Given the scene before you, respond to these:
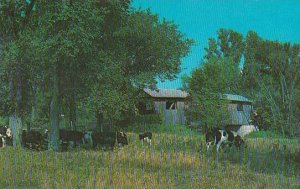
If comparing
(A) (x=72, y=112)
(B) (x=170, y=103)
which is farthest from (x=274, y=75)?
(B) (x=170, y=103)

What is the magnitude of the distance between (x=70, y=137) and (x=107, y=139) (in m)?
2.35

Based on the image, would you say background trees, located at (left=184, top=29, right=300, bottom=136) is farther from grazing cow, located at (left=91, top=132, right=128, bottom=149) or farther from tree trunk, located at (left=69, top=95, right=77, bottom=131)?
tree trunk, located at (left=69, top=95, right=77, bottom=131)

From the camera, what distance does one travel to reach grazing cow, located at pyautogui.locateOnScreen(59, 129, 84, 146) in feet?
101

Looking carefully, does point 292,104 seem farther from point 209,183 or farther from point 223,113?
point 223,113

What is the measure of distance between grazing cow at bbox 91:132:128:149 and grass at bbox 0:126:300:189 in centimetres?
704

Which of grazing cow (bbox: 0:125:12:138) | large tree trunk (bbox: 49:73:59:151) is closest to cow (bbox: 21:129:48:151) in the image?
large tree trunk (bbox: 49:73:59:151)

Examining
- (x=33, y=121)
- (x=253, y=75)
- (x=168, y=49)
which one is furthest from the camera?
(x=168, y=49)

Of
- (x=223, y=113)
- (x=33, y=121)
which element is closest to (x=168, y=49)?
(x=223, y=113)

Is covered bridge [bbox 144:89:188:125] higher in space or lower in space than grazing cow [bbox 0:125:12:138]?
higher

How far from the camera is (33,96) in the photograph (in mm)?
32125

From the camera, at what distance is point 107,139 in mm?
30672

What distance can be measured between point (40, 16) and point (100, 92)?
18.9 feet

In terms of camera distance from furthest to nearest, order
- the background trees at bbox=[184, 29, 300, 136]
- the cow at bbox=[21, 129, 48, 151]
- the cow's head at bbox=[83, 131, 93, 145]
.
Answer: the cow's head at bbox=[83, 131, 93, 145] → the cow at bbox=[21, 129, 48, 151] → the background trees at bbox=[184, 29, 300, 136]

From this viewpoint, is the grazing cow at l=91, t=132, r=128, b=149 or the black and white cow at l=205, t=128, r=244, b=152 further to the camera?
the grazing cow at l=91, t=132, r=128, b=149
